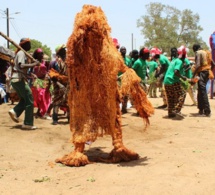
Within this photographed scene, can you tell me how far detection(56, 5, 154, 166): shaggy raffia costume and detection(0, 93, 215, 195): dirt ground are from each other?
394 millimetres

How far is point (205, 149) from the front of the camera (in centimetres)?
611

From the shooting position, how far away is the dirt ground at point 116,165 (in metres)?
4.24

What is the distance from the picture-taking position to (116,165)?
527cm

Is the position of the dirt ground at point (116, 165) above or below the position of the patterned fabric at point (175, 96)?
below

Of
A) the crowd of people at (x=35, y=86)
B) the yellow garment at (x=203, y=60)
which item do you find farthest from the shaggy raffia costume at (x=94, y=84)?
the yellow garment at (x=203, y=60)

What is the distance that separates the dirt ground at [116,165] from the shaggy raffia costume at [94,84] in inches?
15.5

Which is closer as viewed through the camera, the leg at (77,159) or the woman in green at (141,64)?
the leg at (77,159)

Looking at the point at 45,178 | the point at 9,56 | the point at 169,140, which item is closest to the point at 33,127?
the point at 169,140

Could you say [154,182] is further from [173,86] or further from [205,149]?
[173,86]

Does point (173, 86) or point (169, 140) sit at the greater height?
point (173, 86)

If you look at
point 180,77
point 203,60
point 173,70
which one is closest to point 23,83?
point 173,70

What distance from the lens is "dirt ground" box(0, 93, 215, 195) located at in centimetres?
424

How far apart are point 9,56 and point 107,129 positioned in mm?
10759

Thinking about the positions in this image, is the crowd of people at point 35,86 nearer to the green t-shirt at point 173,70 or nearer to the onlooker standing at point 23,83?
the onlooker standing at point 23,83
